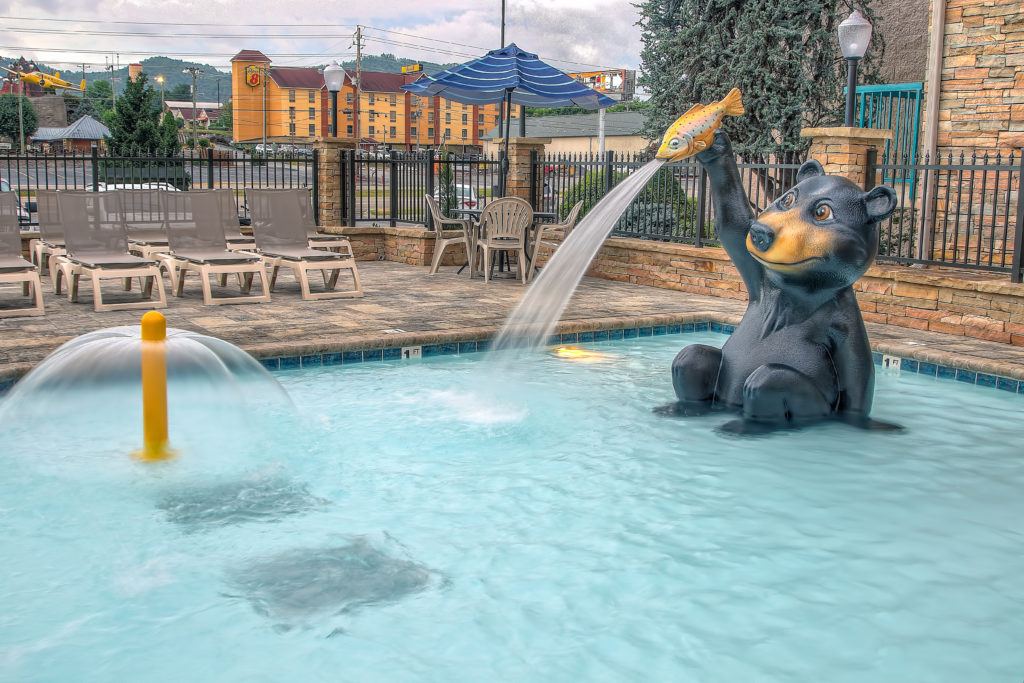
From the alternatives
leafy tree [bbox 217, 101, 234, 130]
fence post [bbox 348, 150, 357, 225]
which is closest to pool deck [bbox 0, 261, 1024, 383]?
fence post [bbox 348, 150, 357, 225]

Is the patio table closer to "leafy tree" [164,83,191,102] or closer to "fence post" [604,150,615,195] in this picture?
"fence post" [604,150,615,195]

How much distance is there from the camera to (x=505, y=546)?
4.60m

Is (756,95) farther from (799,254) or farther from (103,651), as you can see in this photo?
(103,651)

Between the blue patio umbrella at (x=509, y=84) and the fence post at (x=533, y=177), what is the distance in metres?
0.37

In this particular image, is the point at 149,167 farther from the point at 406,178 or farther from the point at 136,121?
the point at 136,121

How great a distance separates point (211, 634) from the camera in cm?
365

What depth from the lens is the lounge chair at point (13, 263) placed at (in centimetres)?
884

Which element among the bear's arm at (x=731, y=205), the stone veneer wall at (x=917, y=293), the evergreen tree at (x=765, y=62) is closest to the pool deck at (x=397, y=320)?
the stone veneer wall at (x=917, y=293)

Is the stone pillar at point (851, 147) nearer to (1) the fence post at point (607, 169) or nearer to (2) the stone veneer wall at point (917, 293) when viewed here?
(2) the stone veneer wall at point (917, 293)

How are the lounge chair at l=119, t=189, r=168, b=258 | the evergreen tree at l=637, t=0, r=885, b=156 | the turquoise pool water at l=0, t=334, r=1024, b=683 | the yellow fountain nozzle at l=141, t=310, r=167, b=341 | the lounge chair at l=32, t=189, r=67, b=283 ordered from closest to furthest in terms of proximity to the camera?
the turquoise pool water at l=0, t=334, r=1024, b=683, the yellow fountain nozzle at l=141, t=310, r=167, b=341, the lounge chair at l=32, t=189, r=67, b=283, the lounge chair at l=119, t=189, r=168, b=258, the evergreen tree at l=637, t=0, r=885, b=156

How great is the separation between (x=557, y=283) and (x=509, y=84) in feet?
17.5

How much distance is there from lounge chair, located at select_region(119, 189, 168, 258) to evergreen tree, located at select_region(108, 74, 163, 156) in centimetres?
2106

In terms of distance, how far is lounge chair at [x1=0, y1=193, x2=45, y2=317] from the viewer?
884 cm

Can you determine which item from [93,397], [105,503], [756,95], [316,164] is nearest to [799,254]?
[105,503]
